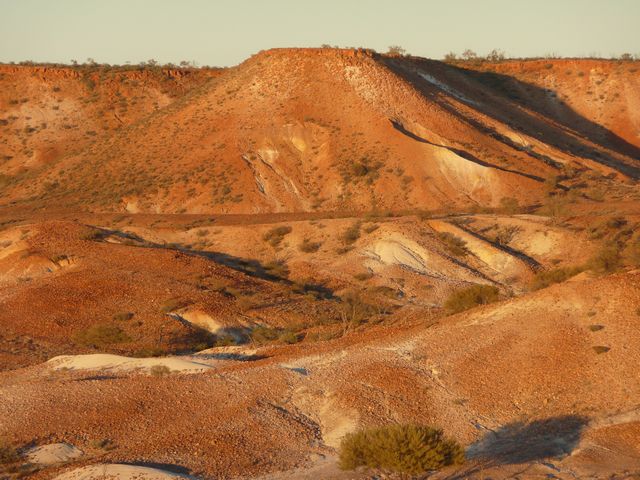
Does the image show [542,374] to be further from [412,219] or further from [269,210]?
[269,210]

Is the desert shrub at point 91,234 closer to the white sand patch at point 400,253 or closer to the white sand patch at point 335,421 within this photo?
the white sand patch at point 400,253

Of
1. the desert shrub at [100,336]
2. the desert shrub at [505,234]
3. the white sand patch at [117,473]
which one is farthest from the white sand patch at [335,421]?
the desert shrub at [505,234]

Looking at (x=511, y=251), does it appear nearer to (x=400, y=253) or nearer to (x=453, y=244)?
(x=453, y=244)

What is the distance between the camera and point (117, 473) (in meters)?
14.6

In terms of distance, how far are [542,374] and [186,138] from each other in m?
45.6

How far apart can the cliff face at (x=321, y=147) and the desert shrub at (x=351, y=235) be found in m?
9.15

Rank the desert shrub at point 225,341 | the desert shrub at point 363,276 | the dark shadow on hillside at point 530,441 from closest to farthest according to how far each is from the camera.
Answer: the dark shadow on hillside at point 530,441 → the desert shrub at point 225,341 → the desert shrub at point 363,276

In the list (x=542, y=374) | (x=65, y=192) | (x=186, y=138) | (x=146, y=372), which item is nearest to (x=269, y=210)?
(x=186, y=138)

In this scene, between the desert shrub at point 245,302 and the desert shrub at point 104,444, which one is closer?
the desert shrub at point 104,444

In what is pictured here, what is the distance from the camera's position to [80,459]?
51.6 ft

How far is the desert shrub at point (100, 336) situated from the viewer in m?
29.4

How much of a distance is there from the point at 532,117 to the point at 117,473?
59666 millimetres

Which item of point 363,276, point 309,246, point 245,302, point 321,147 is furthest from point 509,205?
point 245,302

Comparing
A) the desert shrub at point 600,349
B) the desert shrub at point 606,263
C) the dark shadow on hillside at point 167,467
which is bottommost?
the dark shadow on hillside at point 167,467
